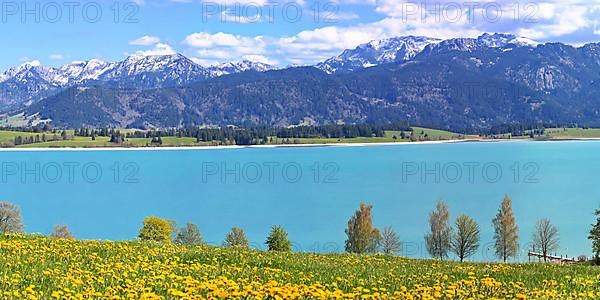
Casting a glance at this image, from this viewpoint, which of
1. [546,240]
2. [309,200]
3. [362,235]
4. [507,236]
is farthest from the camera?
[309,200]

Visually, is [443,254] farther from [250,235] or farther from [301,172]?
[301,172]

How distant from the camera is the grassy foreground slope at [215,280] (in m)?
9.41

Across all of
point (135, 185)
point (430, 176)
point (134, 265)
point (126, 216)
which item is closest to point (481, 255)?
point (126, 216)

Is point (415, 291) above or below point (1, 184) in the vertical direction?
above

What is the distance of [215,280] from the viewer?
10836 millimetres

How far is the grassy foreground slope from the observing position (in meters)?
9.41

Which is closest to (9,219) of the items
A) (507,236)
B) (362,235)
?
(362,235)

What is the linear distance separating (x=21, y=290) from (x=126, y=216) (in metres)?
114

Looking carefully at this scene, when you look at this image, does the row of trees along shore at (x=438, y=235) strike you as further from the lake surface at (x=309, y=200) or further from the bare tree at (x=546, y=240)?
the lake surface at (x=309, y=200)

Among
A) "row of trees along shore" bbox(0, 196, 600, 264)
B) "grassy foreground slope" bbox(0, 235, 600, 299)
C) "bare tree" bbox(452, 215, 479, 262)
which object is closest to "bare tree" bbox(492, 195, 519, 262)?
"row of trees along shore" bbox(0, 196, 600, 264)

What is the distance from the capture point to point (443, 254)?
256 ft

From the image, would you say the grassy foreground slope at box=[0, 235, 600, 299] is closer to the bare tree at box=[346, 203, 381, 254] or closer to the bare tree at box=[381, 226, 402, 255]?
the bare tree at box=[346, 203, 381, 254]

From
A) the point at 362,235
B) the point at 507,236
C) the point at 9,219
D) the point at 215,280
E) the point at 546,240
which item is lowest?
the point at 546,240

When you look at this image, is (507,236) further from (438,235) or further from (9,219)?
(9,219)
